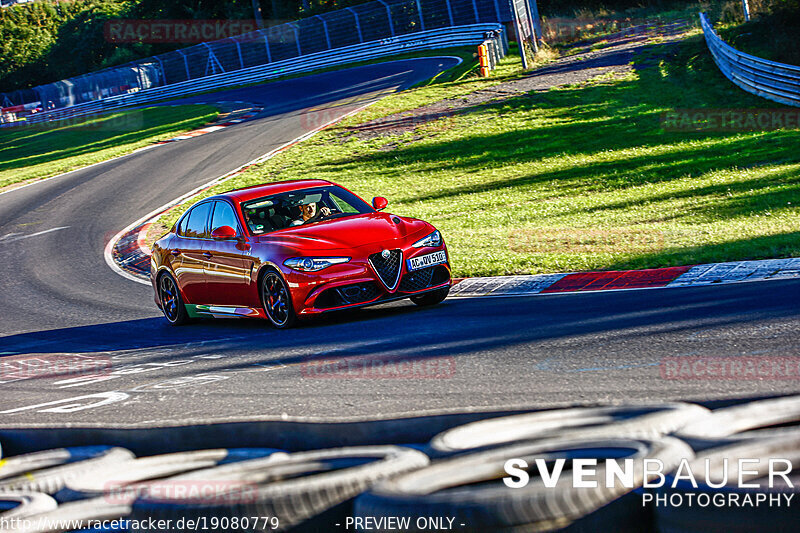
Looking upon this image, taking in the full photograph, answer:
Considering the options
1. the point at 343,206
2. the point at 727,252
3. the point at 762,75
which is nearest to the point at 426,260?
the point at 343,206

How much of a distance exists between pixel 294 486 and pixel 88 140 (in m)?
40.4

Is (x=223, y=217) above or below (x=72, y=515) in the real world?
above

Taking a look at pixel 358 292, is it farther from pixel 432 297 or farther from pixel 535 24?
pixel 535 24

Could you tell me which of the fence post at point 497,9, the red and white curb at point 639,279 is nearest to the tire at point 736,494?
the red and white curb at point 639,279

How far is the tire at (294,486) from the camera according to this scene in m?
3.77

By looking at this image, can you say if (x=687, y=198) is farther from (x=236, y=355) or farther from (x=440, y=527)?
(x=440, y=527)

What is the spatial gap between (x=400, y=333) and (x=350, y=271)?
48.6 inches

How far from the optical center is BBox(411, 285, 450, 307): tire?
34.0ft

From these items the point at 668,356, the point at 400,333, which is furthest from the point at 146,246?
the point at 668,356

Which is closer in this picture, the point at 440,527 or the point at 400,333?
the point at 440,527

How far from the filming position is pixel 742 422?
13.4 feet

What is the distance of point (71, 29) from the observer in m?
88.8

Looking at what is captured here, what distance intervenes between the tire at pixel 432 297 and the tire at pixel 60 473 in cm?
543

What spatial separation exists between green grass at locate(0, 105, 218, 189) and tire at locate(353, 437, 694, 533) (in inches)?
1222
